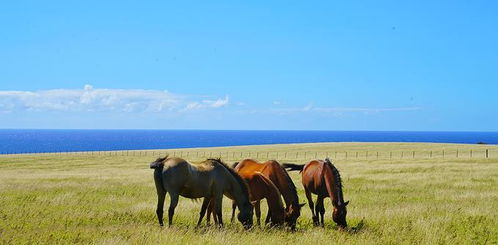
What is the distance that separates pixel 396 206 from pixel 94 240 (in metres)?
10.3

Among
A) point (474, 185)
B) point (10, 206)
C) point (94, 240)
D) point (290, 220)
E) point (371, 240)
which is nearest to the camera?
point (94, 240)

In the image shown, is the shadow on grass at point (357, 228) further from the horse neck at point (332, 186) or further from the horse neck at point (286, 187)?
the horse neck at point (286, 187)

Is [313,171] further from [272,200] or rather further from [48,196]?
[48,196]

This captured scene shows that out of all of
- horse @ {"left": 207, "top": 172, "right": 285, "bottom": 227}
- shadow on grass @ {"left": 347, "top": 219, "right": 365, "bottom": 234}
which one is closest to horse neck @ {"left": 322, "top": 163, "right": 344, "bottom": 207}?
shadow on grass @ {"left": 347, "top": 219, "right": 365, "bottom": 234}

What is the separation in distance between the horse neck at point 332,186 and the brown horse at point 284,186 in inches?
31.4

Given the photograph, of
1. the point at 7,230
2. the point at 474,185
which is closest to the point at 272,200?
the point at 7,230

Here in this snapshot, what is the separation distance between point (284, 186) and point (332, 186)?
126 cm

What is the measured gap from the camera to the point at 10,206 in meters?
14.6

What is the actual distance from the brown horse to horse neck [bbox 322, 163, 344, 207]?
797 millimetres

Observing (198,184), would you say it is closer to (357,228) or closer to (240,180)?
(240,180)

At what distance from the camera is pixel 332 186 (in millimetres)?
11070

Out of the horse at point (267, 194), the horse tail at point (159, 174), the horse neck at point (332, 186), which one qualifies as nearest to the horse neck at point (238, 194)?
the horse at point (267, 194)

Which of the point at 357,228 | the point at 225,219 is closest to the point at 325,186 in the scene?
the point at 357,228

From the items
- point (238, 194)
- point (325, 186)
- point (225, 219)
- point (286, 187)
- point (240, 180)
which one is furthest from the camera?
point (225, 219)
